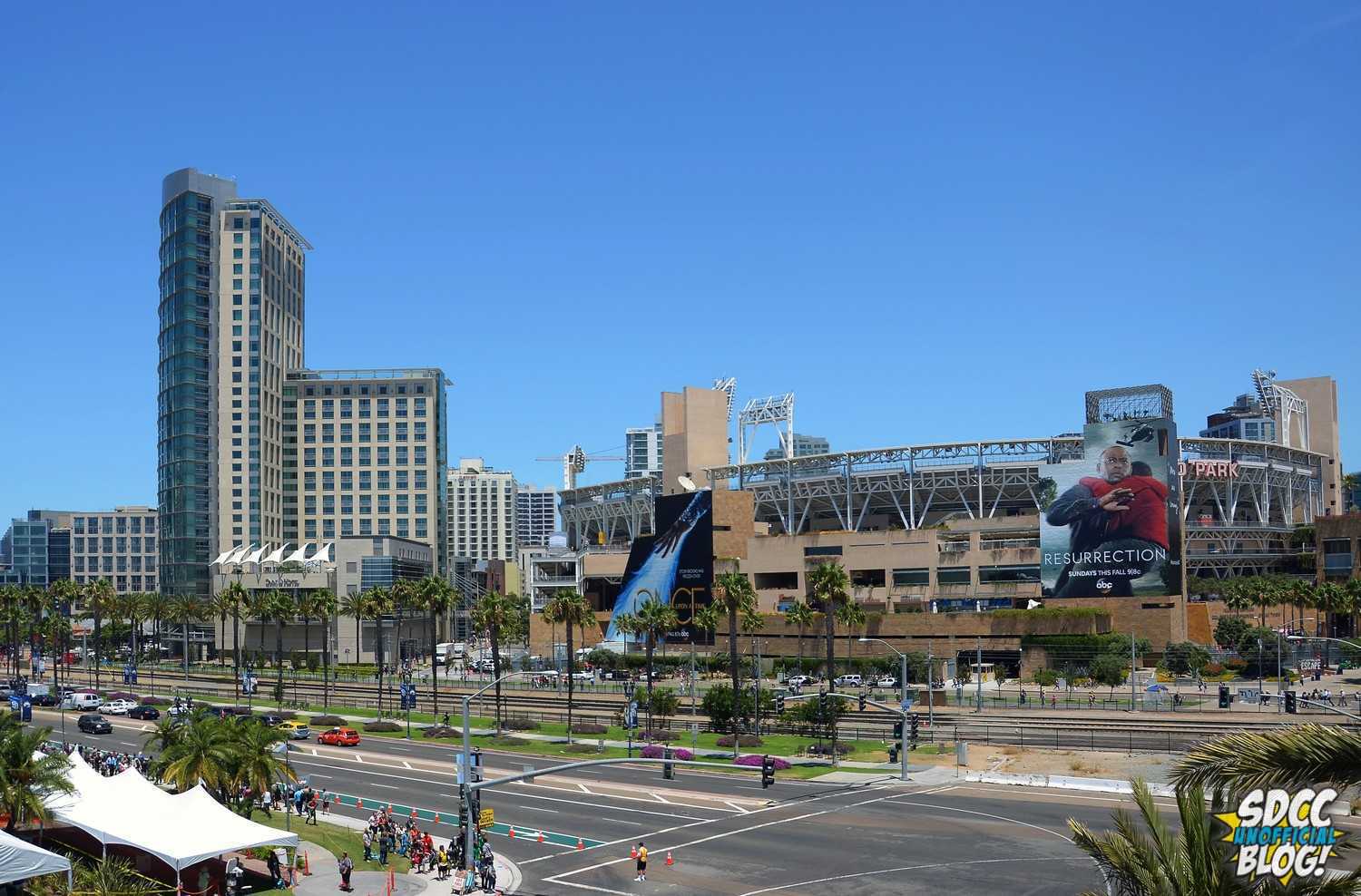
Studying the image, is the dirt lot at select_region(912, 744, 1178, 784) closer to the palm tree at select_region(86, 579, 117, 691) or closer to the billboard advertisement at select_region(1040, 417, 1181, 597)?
the billboard advertisement at select_region(1040, 417, 1181, 597)

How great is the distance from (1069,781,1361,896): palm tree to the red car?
261 feet

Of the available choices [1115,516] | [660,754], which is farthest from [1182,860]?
[1115,516]

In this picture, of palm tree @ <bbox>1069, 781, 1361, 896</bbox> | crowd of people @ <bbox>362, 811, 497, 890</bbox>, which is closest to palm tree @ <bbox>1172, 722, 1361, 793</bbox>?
palm tree @ <bbox>1069, 781, 1361, 896</bbox>

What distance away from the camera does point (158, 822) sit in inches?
1762

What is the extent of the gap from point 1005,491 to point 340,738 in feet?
318

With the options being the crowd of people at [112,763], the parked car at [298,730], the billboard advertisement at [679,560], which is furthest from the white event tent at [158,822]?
the billboard advertisement at [679,560]

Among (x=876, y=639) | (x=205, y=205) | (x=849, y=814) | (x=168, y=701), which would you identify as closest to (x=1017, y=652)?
(x=876, y=639)

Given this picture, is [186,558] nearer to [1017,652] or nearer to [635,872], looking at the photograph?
[1017,652]

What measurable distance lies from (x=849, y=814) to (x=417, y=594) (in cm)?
6501

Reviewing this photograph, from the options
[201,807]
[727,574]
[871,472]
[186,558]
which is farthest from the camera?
[186,558]

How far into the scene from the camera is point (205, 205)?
19188 cm

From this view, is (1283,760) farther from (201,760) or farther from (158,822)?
(201,760)

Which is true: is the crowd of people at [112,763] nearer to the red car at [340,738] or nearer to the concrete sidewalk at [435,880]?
the red car at [340,738]

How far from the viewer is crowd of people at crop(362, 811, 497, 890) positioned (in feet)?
155
